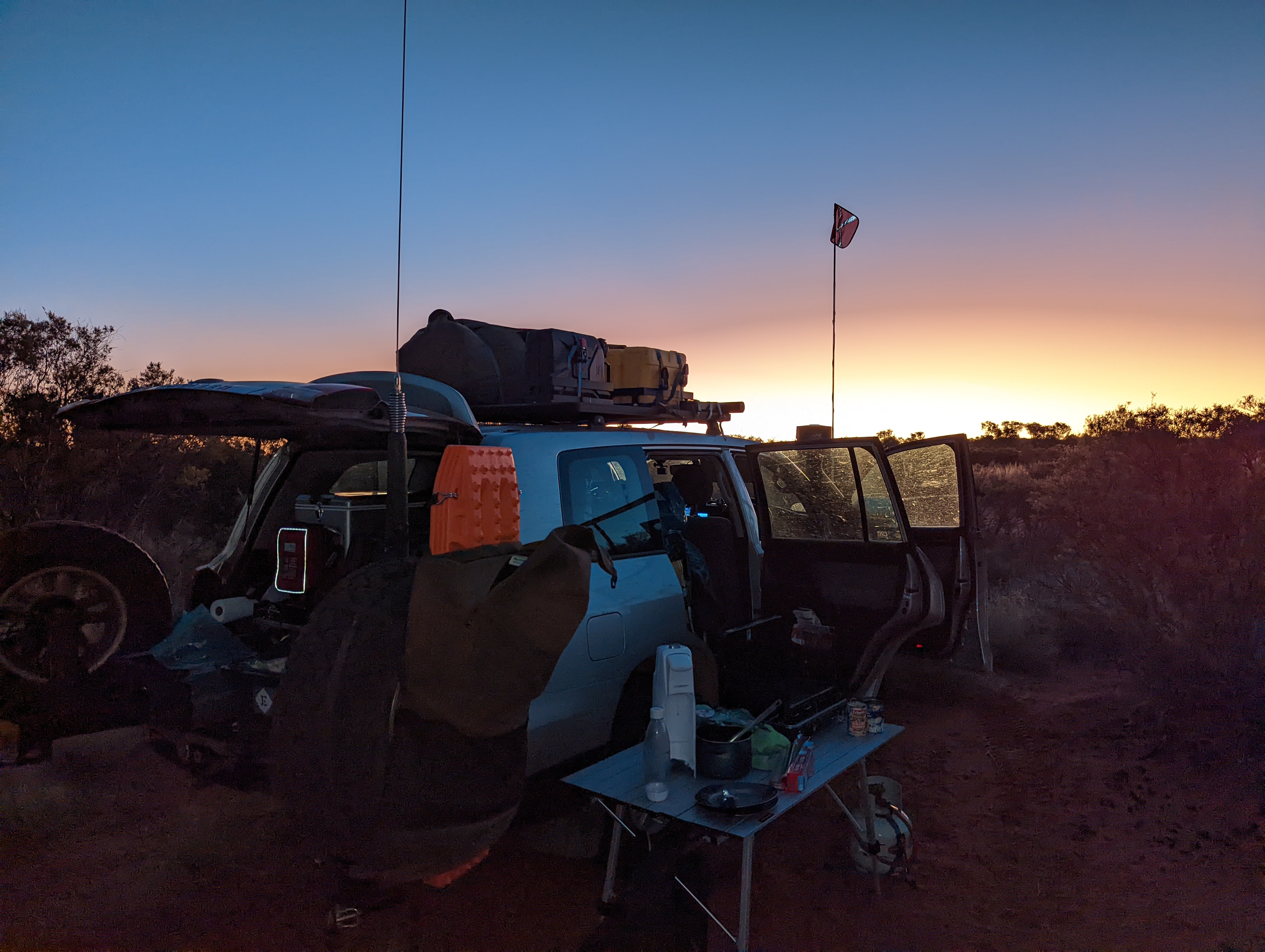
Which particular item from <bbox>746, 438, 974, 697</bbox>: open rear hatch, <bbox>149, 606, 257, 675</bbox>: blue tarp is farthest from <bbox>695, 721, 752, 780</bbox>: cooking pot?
<bbox>149, 606, 257, 675</bbox>: blue tarp

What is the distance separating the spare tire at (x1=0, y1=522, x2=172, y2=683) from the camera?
11.8 feet

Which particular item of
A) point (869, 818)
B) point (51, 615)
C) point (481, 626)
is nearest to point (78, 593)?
point (51, 615)

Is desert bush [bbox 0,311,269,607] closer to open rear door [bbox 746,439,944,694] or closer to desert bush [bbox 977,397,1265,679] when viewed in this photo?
open rear door [bbox 746,439,944,694]

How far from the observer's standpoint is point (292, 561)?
12.1ft

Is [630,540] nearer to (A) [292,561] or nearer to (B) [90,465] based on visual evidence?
(A) [292,561]

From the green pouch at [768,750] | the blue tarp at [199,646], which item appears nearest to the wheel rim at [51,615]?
the blue tarp at [199,646]

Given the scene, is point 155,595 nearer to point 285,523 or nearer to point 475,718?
point 285,523

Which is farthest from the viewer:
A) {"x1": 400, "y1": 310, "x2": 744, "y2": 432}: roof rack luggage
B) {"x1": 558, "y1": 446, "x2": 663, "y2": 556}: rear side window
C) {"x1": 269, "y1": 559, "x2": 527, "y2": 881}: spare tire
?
{"x1": 400, "y1": 310, "x2": 744, "y2": 432}: roof rack luggage

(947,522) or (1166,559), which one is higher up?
(947,522)

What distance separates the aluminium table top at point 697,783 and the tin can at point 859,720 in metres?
0.03

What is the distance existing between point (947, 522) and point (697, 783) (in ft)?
10.1

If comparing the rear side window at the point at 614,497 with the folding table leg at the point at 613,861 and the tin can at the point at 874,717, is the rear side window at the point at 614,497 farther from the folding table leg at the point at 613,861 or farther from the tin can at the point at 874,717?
the tin can at the point at 874,717

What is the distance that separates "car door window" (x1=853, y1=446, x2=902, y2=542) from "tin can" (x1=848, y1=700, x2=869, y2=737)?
1.30 meters

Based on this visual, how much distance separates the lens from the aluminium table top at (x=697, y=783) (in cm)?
314
